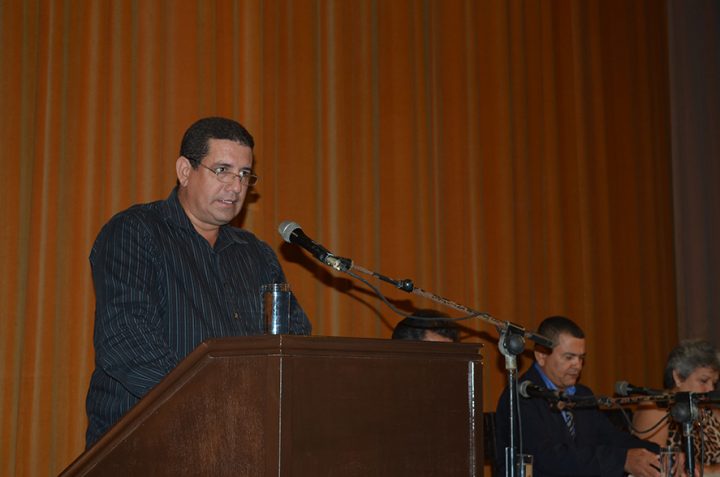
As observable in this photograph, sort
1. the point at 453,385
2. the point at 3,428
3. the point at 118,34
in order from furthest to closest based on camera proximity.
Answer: the point at 118,34 → the point at 3,428 → the point at 453,385

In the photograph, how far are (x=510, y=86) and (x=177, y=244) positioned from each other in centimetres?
329

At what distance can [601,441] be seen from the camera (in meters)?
4.50

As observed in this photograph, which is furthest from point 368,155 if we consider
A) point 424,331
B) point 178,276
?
point 178,276

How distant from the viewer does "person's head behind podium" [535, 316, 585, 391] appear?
4.45 metres

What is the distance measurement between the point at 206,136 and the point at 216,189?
0.19 m

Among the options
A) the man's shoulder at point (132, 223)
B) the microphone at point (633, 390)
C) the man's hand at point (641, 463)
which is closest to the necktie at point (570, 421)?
the man's hand at point (641, 463)

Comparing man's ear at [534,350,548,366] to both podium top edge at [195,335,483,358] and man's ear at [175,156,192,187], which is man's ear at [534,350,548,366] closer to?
man's ear at [175,156,192,187]

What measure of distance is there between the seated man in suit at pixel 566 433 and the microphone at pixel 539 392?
20.0 inches

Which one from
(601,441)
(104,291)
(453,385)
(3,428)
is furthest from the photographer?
(601,441)

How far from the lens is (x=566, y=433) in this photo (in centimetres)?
425

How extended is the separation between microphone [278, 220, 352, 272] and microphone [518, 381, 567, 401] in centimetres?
93

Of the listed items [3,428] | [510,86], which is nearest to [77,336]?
[3,428]

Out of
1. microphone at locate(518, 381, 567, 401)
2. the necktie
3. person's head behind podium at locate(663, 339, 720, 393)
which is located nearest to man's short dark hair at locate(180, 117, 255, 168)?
microphone at locate(518, 381, 567, 401)

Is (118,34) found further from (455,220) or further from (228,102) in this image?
(455,220)
